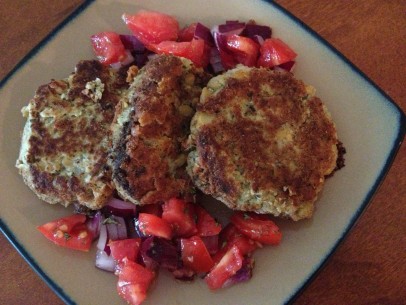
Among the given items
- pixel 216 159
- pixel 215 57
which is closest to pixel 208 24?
pixel 215 57

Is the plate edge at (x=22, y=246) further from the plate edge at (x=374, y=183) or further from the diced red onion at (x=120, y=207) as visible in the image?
the plate edge at (x=374, y=183)

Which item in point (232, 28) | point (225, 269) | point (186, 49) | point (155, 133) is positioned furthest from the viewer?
point (232, 28)

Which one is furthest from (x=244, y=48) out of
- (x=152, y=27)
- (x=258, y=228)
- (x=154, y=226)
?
(x=154, y=226)

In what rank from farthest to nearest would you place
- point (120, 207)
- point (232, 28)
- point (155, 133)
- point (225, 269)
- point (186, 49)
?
point (232, 28), point (186, 49), point (120, 207), point (225, 269), point (155, 133)

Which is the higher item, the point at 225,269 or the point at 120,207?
the point at 120,207

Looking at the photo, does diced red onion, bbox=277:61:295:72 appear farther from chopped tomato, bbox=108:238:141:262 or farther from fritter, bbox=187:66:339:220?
chopped tomato, bbox=108:238:141:262

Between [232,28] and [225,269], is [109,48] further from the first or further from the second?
[225,269]

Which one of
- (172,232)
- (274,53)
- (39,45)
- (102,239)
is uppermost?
(274,53)

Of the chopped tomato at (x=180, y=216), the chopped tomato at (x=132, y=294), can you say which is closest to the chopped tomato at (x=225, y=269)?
the chopped tomato at (x=180, y=216)

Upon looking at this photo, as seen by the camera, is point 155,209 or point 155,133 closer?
point 155,133
